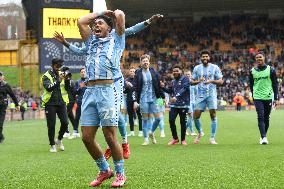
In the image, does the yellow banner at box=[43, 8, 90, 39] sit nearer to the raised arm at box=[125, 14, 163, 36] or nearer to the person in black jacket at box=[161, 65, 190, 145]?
the person in black jacket at box=[161, 65, 190, 145]

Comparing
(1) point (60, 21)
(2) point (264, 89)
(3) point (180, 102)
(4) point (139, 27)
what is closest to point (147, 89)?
(3) point (180, 102)

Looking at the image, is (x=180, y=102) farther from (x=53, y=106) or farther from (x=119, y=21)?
(x=119, y=21)

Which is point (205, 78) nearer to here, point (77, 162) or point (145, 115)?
point (145, 115)

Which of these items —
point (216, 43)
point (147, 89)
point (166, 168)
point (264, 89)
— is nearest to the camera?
point (166, 168)

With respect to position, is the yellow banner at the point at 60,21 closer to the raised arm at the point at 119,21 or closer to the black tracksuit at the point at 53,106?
the black tracksuit at the point at 53,106

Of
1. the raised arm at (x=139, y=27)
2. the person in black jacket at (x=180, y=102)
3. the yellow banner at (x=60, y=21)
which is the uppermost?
the yellow banner at (x=60, y=21)

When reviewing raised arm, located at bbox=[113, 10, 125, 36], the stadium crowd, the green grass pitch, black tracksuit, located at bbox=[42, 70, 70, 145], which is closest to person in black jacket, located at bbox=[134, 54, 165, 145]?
the green grass pitch

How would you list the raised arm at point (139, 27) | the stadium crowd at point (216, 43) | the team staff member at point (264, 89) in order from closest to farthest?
the raised arm at point (139, 27) → the team staff member at point (264, 89) → the stadium crowd at point (216, 43)

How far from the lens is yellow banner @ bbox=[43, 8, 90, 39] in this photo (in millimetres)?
31422

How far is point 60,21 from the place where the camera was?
3198cm

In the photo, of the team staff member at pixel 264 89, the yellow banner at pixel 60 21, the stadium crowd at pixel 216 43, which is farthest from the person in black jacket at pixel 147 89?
the stadium crowd at pixel 216 43

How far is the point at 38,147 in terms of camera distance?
14.4 metres

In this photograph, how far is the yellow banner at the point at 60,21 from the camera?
31422 mm

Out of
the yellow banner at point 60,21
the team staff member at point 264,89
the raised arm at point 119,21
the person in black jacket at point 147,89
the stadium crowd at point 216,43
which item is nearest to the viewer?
the raised arm at point 119,21
